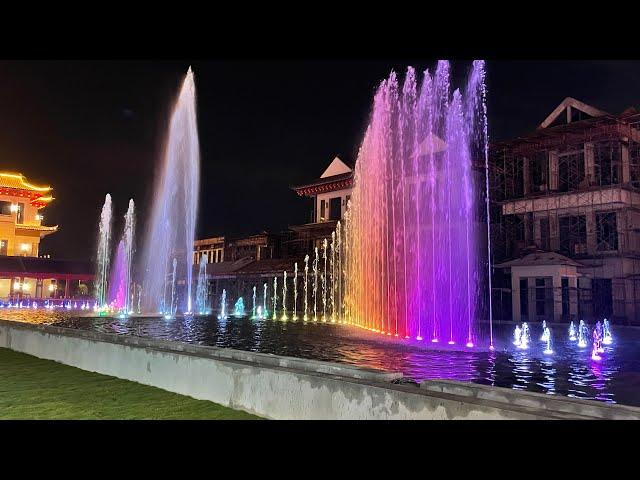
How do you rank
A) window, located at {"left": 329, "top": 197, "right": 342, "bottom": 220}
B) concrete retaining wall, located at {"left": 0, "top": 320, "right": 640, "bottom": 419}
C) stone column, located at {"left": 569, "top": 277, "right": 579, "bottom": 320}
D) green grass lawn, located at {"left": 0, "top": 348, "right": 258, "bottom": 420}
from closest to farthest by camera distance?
A: concrete retaining wall, located at {"left": 0, "top": 320, "right": 640, "bottom": 419}, green grass lawn, located at {"left": 0, "top": 348, "right": 258, "bottom": 420}, stone column, located at {"left": 569, "top": 277, "right": 579, "bottom": 320}, window, located at {"left": 329, "top": 197, "right": 342, "bottom": 220}

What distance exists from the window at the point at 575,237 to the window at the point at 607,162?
7.03ft

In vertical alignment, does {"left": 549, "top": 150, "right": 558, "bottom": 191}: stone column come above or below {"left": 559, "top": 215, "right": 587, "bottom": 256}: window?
above

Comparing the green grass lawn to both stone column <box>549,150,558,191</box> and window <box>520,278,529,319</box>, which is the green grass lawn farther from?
stone column <box>549,150,558,191</box>

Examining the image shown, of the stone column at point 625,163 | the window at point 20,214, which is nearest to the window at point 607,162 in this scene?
the stone column at point 625,163

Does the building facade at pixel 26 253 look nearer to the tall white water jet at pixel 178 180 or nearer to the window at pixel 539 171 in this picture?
the tall white water jet at pixel 178 180

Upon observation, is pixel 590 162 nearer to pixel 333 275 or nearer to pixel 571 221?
pixel 571 221

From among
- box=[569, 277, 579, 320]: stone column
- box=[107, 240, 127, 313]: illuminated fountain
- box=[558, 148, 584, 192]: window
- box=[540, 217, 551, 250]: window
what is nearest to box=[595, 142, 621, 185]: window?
box=[558, 148, 584, 192]: window

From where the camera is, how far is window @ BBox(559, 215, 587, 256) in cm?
2712

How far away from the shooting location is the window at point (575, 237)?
2712cm

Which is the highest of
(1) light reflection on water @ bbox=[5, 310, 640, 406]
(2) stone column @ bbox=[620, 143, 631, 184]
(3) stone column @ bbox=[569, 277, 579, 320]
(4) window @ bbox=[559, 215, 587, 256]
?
(2) stone column @ bbox=[620, 143, 631, 184]

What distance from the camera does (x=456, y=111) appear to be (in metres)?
19.5

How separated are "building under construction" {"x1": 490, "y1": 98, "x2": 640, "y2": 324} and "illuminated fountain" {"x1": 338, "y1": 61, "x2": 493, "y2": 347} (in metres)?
2.04

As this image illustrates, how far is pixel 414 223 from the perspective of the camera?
28.3 meters
